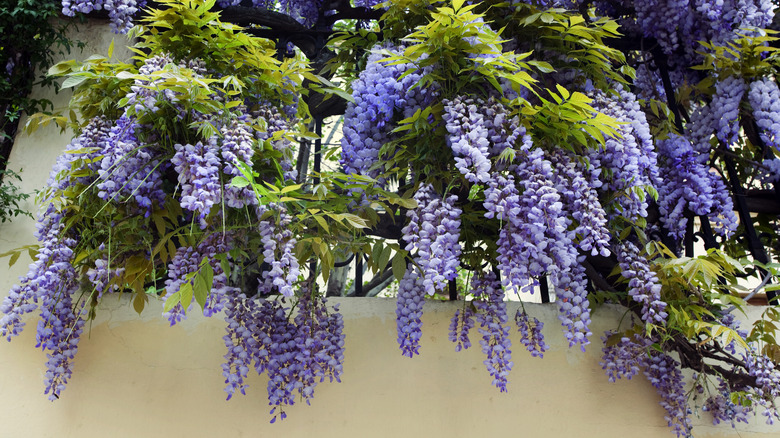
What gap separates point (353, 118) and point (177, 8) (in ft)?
2.33

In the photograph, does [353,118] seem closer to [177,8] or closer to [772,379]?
[177,8]

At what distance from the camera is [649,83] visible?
3.06 metres

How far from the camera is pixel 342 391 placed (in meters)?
2.35

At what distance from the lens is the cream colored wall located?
2.29m

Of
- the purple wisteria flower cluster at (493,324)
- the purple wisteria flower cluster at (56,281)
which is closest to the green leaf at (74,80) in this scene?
the purple wisteria flower cluster at (56,281)

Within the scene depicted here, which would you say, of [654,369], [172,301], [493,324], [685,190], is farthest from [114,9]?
[654,369]

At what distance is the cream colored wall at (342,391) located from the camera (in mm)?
2295

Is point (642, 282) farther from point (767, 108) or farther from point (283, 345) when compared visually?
point (283, 345)

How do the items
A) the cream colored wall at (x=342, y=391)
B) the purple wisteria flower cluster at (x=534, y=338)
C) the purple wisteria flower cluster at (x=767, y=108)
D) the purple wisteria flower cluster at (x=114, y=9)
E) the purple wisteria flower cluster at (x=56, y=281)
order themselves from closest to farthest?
the purple wisteria flower cluster at (x=56, y=281)
the purple wisteria flower cluster at (x=534, y=338)
the cream colored wall at (x=342, y=391)
the purple wisteria flower cluster at (x=114, y=9)
the purple wisteria flower cluster at (x=767, y=108)

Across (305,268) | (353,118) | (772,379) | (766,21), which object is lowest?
(772,379)

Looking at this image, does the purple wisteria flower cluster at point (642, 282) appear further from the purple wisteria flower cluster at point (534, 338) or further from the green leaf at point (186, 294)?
the green leaf at point (186, 294)

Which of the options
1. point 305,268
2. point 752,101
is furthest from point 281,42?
point 752,101

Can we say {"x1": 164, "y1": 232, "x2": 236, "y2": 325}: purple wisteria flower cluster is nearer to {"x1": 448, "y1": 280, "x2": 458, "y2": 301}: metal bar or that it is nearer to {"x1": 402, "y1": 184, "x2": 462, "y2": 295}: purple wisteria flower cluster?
{"x1": 402, "y1": 184, "x2": 462, "y2": 295}: purple wisteria flower cluster

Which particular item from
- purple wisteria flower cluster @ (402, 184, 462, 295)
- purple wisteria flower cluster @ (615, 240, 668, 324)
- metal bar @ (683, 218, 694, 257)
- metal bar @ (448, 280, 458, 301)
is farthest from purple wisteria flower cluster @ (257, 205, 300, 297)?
metal bar @ (683, 218, 694, 257)
